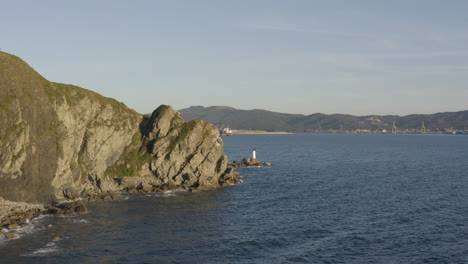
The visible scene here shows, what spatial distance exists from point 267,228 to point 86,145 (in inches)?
1966

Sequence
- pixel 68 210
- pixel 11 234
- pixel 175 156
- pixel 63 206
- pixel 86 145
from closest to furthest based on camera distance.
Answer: pixel 11 234
pixel 68 210
pixel 63 206
pixel 86 145
pixel 175 156

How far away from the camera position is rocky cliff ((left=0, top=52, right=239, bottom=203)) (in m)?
→ 69.6

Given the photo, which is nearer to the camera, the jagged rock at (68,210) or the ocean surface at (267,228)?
the ocean surface at (267,228)

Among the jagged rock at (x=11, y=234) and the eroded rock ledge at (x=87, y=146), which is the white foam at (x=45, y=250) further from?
the eroded rock ledge at (x=87, y=146)

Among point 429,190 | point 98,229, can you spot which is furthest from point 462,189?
point 98,229

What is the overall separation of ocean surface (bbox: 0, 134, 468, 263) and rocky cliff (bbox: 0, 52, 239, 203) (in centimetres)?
931

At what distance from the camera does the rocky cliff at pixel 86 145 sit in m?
69.6

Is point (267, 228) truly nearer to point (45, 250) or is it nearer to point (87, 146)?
point (45, 250)

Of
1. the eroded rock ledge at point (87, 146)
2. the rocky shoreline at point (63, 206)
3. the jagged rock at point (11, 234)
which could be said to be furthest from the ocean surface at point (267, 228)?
the eroded rock ledge at point (87, 146)

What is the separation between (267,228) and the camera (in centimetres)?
5897

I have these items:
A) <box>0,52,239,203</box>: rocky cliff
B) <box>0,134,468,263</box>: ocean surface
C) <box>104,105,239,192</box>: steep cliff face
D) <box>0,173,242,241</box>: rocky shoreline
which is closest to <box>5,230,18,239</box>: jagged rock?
<box>0,173,242,241</box>: rocky shoreline

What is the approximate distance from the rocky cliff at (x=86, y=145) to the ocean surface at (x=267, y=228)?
9.31m

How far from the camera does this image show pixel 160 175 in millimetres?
95688

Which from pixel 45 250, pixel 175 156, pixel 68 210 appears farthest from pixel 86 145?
pixel 45 250
